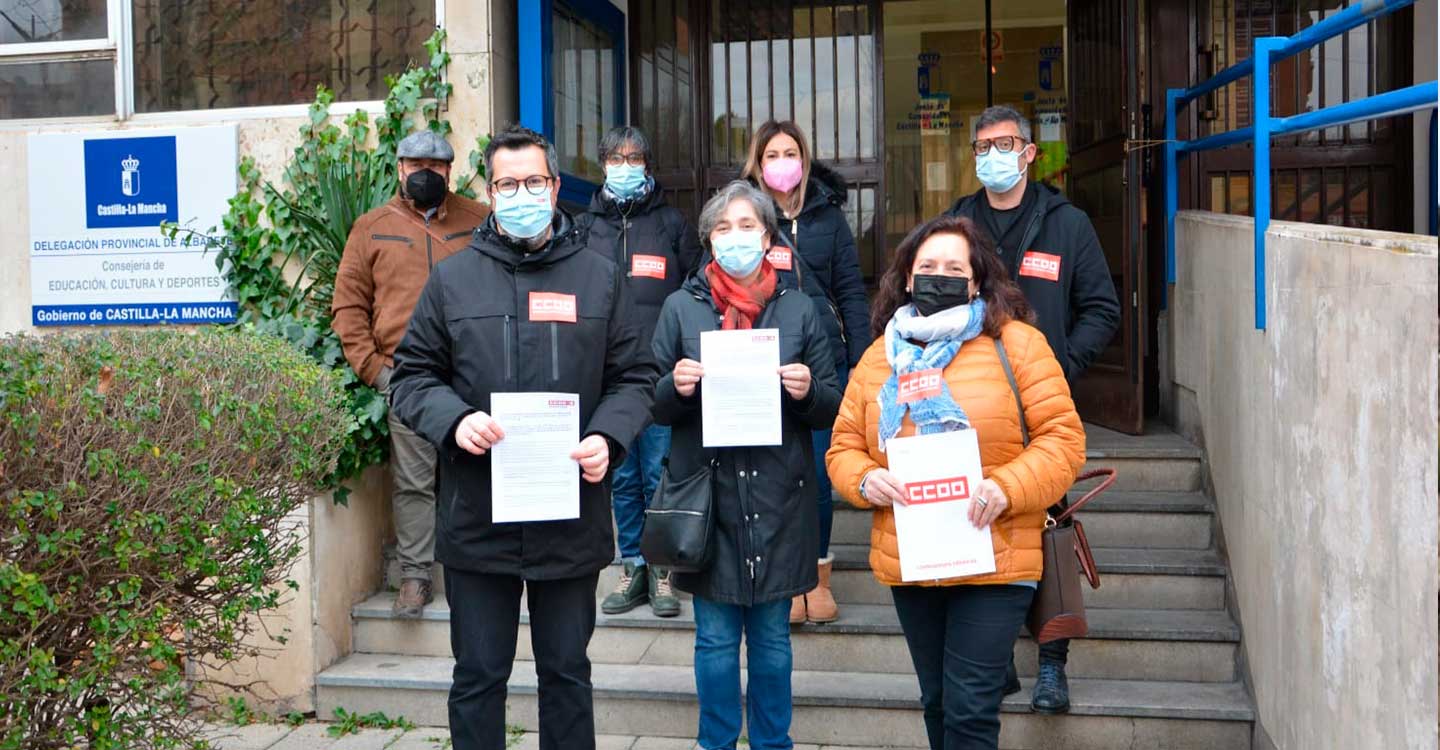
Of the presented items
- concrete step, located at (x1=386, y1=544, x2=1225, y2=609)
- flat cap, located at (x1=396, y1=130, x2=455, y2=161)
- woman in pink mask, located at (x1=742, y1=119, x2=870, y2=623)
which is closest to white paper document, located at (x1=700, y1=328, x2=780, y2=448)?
woman in pink mask, located at (x1=742, y1=119, x2=870, y2=623)

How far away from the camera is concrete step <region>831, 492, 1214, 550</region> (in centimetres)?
568

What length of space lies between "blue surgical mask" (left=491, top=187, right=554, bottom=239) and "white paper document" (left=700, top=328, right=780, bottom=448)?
595mm

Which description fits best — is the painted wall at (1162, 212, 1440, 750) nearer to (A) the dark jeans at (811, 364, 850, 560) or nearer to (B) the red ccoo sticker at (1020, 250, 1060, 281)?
(B) the red ccoo sticker at (1020, 250, 1060, 281)

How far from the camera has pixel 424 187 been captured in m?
5.64

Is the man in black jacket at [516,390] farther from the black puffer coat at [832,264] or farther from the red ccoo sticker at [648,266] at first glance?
the red ccoo sticker at [648,266]

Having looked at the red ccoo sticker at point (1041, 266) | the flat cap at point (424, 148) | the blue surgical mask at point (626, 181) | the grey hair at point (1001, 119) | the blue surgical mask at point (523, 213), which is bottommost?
the red ccoo sticker at point (1041, 266)

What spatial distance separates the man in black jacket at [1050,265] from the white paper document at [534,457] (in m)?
1.84

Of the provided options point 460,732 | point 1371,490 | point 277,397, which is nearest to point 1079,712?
point 1371,490

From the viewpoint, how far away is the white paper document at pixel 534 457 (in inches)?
140

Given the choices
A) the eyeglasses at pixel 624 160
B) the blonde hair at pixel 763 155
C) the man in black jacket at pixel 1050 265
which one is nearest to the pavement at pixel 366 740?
the man in black jacket at pixel 1050 265

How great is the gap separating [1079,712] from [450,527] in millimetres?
2365

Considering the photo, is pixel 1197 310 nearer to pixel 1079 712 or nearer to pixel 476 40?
pixel 1079 712

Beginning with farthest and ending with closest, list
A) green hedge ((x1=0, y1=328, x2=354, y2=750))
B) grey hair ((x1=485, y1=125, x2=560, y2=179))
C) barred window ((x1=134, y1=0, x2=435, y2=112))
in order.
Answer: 1. barred window ((x1=134, y1=0, x2=435, y2=112))
2. grey hair ((x1=485, y1=125, x2=560, y2=179))
3. green hedge ((x1=0, y1=328, x2=354, y2=750))

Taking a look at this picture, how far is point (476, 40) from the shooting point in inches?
257
